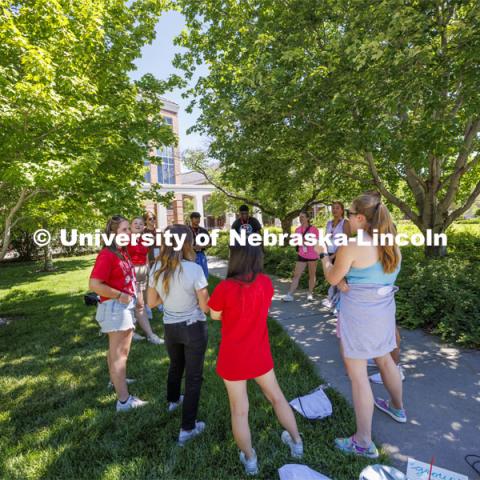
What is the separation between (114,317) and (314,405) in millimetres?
2121

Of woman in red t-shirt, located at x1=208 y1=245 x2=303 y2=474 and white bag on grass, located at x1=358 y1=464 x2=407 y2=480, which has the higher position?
woman in red t-shirt, located at x1=208 y1=245 x2=303 y2=474

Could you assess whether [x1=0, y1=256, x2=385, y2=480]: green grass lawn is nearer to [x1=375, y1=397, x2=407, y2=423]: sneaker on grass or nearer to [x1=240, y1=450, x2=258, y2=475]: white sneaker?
[x1=240, y1=450, x2=258, y2=475]: white sneaker

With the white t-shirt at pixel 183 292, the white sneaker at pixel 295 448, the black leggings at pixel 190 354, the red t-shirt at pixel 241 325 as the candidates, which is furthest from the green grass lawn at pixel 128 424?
the white t-shirt at pixel 183 292

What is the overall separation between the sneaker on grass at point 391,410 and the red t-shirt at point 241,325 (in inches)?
58.3

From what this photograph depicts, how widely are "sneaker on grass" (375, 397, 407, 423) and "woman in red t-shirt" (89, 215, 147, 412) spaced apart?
238 cm

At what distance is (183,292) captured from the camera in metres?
2.63

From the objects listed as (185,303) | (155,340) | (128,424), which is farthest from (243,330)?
(155,340)

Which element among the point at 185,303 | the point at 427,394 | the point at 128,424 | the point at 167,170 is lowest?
the point at 128,424

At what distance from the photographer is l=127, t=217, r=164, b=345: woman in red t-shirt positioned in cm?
502

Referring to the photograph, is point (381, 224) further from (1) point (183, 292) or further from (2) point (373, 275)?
(1) point (183, 292)

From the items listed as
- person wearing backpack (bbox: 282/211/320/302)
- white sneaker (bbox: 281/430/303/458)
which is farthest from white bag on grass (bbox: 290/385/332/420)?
person wearing backpack (bbox: 282/211/320/302)

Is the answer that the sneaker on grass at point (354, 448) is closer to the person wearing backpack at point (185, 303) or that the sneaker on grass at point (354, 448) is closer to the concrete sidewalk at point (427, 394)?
the concrete sidewalk at point (427, 394)

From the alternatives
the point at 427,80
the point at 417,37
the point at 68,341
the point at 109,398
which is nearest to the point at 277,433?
the point at 109,398

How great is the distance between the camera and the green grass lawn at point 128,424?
8.07ft
